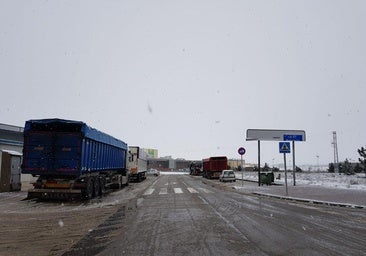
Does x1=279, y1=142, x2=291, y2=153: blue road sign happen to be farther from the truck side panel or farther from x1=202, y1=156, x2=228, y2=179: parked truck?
x1=202, y1=156, x2=228, y2=179: parked truck

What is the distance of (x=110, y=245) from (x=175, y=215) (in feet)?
16.1

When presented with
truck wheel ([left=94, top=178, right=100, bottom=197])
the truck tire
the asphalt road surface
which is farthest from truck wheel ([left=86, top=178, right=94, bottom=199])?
the asphalt road surface

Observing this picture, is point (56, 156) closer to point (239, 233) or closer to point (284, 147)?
point (239, 233)

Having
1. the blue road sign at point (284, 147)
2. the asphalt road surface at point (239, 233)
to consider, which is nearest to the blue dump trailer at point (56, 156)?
the asphalt road surface at point (239, 233)

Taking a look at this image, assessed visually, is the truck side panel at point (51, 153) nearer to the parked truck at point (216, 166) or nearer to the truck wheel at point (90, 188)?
the truck wheel at point (90, 188)

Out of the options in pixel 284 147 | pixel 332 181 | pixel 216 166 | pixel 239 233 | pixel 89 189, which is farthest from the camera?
pixel 216 166

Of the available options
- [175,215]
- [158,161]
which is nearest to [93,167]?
[175,215]

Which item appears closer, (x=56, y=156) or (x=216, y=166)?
(x=56, y=156)

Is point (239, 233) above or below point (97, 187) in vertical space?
below

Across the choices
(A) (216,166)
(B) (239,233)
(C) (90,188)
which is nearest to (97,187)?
(C) (90,188)

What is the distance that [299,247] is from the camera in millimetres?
7305

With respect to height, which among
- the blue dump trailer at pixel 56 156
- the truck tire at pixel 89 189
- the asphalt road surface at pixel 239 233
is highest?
the blue dump trailer at pixel 56 156

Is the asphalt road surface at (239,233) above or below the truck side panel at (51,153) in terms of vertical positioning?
below

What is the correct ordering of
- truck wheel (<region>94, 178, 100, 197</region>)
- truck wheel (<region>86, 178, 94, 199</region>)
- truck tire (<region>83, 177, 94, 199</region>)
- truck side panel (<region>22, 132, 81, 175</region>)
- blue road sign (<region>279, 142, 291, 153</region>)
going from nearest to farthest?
truck side panel (<region>22, 132, 81, 175</region>), truck tire (<region>83, 177, 94, 199</region>), truck wheel (<region>86, 178, 94, 199</region>), truck wheel (<region>94, 178, 100, 197</region>), blue road sign (<region>279, 142, 291, 153</region>)
